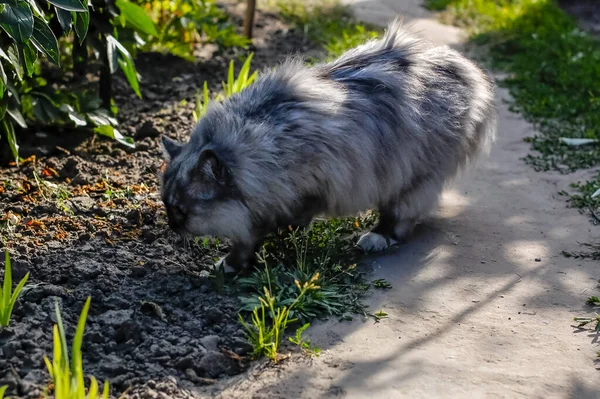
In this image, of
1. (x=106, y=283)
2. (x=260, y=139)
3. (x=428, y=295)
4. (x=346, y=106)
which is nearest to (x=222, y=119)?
(x=260, y=139)

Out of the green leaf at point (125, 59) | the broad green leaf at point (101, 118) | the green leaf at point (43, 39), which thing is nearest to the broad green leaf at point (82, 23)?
the green leaf at point (43, 39)

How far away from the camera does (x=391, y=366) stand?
366 cm

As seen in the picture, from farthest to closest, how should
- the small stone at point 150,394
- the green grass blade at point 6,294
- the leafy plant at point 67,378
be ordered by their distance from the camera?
the green grass blade at point 6,294 < the small stone at point 150,394 < the leafy plant at point 67,378

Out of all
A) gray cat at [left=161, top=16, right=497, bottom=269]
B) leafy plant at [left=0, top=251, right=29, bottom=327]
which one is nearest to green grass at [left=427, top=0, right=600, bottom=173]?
gray cat at [left=161, top=16, right=497, bottom=269]

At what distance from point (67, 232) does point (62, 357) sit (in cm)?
164

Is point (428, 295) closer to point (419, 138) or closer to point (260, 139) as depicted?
point (419, 138)

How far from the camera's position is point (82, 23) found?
14.1 feet

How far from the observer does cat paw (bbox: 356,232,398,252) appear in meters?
4.85

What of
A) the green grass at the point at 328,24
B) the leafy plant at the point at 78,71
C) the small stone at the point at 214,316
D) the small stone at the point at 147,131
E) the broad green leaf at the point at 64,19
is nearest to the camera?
the small stone at the point at 214,316

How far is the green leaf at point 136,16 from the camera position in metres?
5.66

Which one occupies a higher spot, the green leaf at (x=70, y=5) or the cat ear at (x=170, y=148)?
the green leaf at (x=70, y=5)

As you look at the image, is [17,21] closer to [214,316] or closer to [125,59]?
[214,316]

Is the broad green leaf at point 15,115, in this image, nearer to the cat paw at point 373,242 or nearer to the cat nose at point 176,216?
the cat nose at point 176,216

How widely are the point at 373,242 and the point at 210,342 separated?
1464 millimetres
